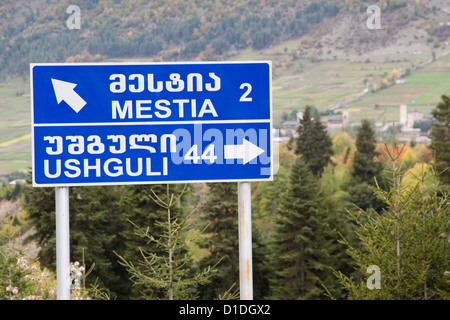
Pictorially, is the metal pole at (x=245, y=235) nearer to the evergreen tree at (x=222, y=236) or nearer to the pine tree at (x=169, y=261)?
the pine tree at (x=169, y=261)

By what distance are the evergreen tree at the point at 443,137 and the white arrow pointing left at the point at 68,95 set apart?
53.4 metres

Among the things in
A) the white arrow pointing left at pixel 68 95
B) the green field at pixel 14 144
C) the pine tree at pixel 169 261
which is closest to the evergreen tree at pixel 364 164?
the pine tree at pixel 169 261

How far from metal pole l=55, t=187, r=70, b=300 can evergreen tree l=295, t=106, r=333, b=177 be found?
101 meters

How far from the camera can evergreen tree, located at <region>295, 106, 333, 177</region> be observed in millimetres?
106688

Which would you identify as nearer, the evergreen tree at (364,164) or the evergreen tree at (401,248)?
the evergreen tree at (401,248)

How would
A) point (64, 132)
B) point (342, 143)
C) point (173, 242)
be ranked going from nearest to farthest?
point (64, 132), point (173, 242), point (342, 143)

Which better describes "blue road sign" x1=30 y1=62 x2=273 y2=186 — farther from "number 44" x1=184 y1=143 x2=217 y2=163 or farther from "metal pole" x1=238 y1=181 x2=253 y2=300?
"metal pole" x1=238 y1=181 x2=253 y2=300

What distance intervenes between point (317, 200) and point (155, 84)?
47.7 meters

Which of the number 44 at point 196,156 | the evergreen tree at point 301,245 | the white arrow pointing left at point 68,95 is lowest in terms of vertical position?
the evergreen tree at point 301,245

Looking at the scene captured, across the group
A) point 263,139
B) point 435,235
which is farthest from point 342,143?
point 263,139

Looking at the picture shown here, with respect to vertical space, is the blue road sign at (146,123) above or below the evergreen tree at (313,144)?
below

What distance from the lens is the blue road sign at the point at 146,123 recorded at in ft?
18.4
